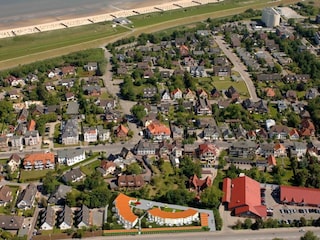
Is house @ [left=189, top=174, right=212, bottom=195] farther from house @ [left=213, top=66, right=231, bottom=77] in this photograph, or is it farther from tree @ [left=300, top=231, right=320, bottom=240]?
house @ [left=213, top=66, right=231, bottom=77]

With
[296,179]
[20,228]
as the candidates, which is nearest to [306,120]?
[296,179]

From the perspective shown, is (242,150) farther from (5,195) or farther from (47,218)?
(5,195)

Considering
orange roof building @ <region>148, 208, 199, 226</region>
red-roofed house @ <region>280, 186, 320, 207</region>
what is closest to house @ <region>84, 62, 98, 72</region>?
orange roof building @ <region>148, 208, 199, 226</region>

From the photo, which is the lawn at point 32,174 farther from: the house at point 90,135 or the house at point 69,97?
the house at point 69,97

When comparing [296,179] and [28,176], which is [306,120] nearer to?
[296,179]

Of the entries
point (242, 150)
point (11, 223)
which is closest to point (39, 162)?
point (11, 223)
